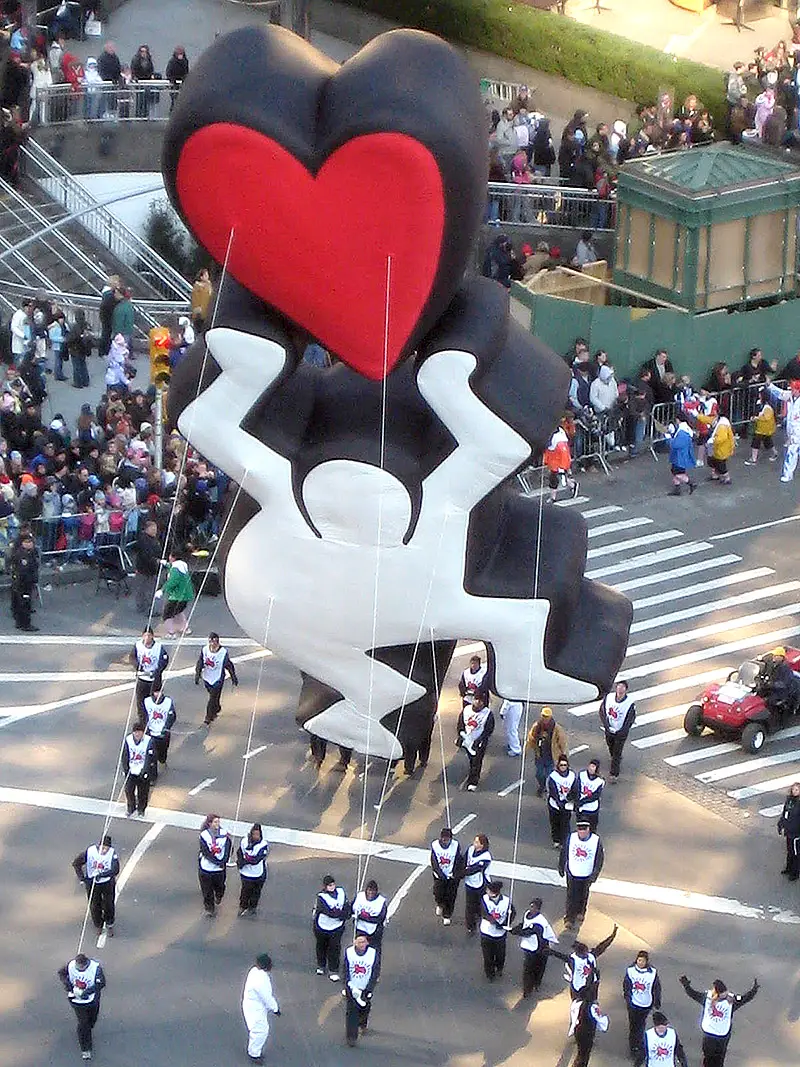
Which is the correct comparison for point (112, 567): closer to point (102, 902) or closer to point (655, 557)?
point (655, 557)

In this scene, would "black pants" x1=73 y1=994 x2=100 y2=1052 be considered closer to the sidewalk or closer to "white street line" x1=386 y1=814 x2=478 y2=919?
"white street line" x1=386 y1=814 x2=478 y2=919

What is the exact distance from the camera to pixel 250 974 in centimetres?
2547

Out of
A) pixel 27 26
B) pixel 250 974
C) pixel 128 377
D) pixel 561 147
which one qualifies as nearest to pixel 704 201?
pixel 561 147

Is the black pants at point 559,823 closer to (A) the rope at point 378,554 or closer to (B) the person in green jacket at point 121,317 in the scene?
(A) the rope at point 378,554

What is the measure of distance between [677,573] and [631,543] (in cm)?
104

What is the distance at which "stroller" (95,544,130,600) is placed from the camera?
34.9 m

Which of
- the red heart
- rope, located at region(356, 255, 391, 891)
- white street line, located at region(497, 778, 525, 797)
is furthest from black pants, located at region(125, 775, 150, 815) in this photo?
the red heart

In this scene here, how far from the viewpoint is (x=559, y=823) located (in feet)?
97.1

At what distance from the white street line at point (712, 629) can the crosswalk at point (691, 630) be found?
0.04ft

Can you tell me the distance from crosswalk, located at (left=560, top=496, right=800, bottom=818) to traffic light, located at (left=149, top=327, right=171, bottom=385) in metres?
6.11

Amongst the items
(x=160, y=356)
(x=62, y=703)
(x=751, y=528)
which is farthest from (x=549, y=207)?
(x=62, y=703)

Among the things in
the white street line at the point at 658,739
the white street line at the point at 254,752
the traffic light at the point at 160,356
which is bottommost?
the white street line at the point at 658,739

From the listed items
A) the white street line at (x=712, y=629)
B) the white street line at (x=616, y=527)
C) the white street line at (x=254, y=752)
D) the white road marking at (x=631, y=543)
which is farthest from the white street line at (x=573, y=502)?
the white street line at (x=254, y=752)

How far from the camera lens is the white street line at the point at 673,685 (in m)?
32.8
